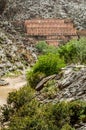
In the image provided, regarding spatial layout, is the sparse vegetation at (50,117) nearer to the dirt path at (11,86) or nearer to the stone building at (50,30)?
the dirt path at (11,86)

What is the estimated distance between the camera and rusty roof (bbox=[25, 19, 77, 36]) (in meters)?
188

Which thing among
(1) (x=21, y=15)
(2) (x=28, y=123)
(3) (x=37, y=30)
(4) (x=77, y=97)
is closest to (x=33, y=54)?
(3) (x=37, y=30)

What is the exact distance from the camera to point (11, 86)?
9681 cm

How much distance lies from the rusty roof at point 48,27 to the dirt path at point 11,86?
7325 centimetres

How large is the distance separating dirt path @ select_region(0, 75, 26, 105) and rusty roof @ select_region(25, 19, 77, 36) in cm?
7325

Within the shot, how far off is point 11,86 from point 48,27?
96208 millimetres

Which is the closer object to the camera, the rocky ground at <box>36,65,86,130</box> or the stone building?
the rocky ground at <box>36,65,86,130</box>

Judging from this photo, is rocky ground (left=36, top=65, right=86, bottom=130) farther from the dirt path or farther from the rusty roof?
the rusty roof

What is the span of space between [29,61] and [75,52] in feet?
89.2

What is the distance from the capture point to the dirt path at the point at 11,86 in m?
79.2

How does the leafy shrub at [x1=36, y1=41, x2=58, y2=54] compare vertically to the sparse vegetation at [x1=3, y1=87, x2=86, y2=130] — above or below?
below

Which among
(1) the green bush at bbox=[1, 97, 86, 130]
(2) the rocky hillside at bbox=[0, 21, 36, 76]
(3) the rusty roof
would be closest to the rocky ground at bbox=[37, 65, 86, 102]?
(1) the green bush at bbox=[1, 97, 86, 130]

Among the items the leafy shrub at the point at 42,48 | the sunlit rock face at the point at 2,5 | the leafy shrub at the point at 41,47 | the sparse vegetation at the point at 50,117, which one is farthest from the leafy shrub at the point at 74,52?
the sparse vegetation at the point at 50,117

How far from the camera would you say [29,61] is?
143 meters
